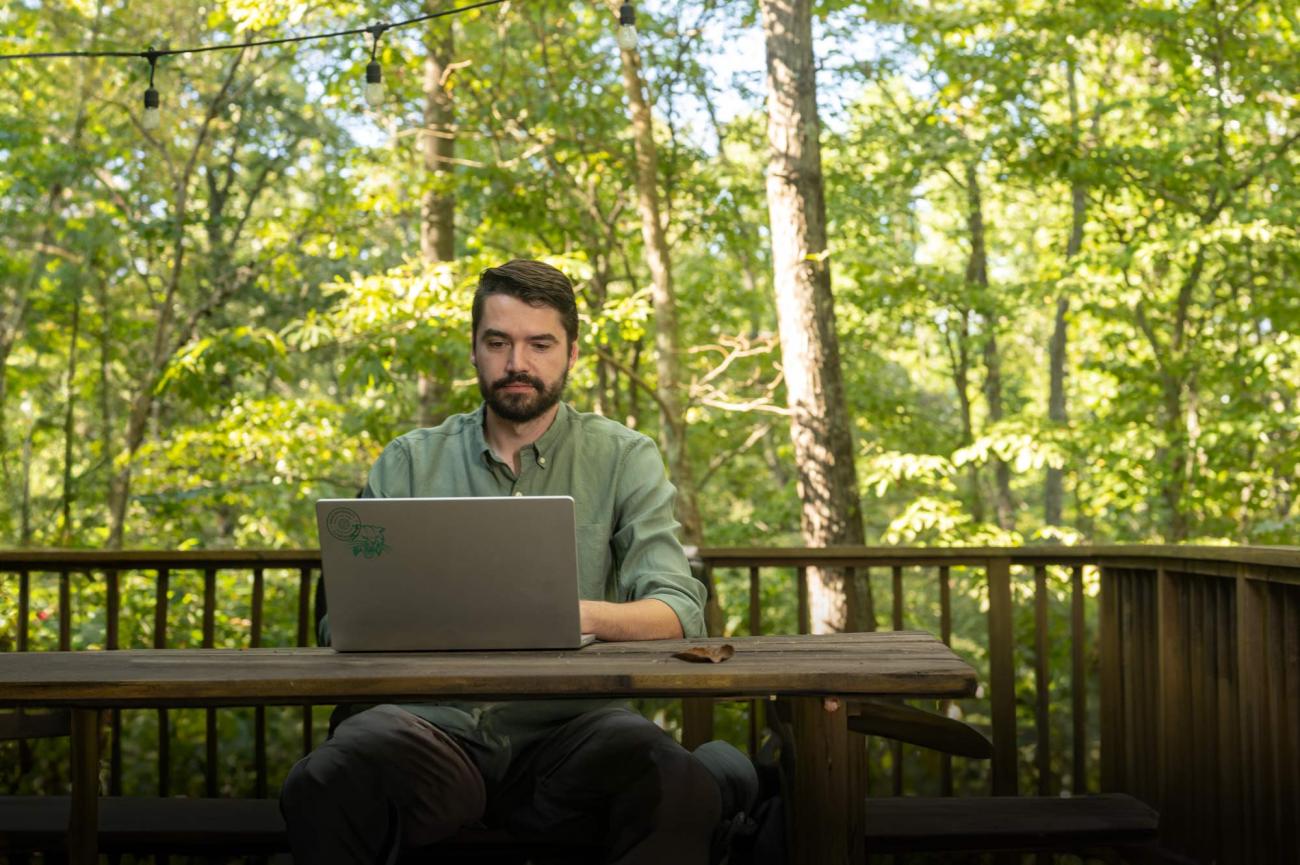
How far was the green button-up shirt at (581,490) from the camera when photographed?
2264mm

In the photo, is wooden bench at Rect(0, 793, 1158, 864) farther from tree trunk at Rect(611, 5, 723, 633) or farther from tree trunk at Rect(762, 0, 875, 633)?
tree trunk at Rect(611, 5, 723, 633)

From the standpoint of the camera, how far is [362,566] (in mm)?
1819

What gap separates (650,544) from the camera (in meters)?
2.35

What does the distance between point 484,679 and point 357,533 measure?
30 centimetres

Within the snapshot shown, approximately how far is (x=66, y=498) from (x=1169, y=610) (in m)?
5.76

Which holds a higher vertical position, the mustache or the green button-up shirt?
the mustache

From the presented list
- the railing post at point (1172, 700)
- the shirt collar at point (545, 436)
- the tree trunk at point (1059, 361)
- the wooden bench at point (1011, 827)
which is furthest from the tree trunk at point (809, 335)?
the tree trunk at point (1059, 361)

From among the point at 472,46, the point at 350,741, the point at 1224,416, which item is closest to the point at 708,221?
the point at 472,46

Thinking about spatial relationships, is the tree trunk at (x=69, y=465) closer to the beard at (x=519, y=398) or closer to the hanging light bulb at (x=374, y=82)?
the hanging light bulb at (x=374, y=82)

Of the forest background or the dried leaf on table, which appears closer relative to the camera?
the dried leaf on table

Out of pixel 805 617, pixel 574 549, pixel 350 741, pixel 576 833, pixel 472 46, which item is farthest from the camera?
pixel 472 46

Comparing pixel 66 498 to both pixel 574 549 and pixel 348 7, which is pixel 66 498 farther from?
pixel 574 549

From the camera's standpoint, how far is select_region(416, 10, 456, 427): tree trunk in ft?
23.6

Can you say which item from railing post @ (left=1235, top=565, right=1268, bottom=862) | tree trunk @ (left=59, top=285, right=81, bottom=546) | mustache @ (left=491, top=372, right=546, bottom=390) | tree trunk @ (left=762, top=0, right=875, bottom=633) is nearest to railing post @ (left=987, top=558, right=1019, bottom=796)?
railing post @ (left=1235, top=565, right=1268, bottom=862)
